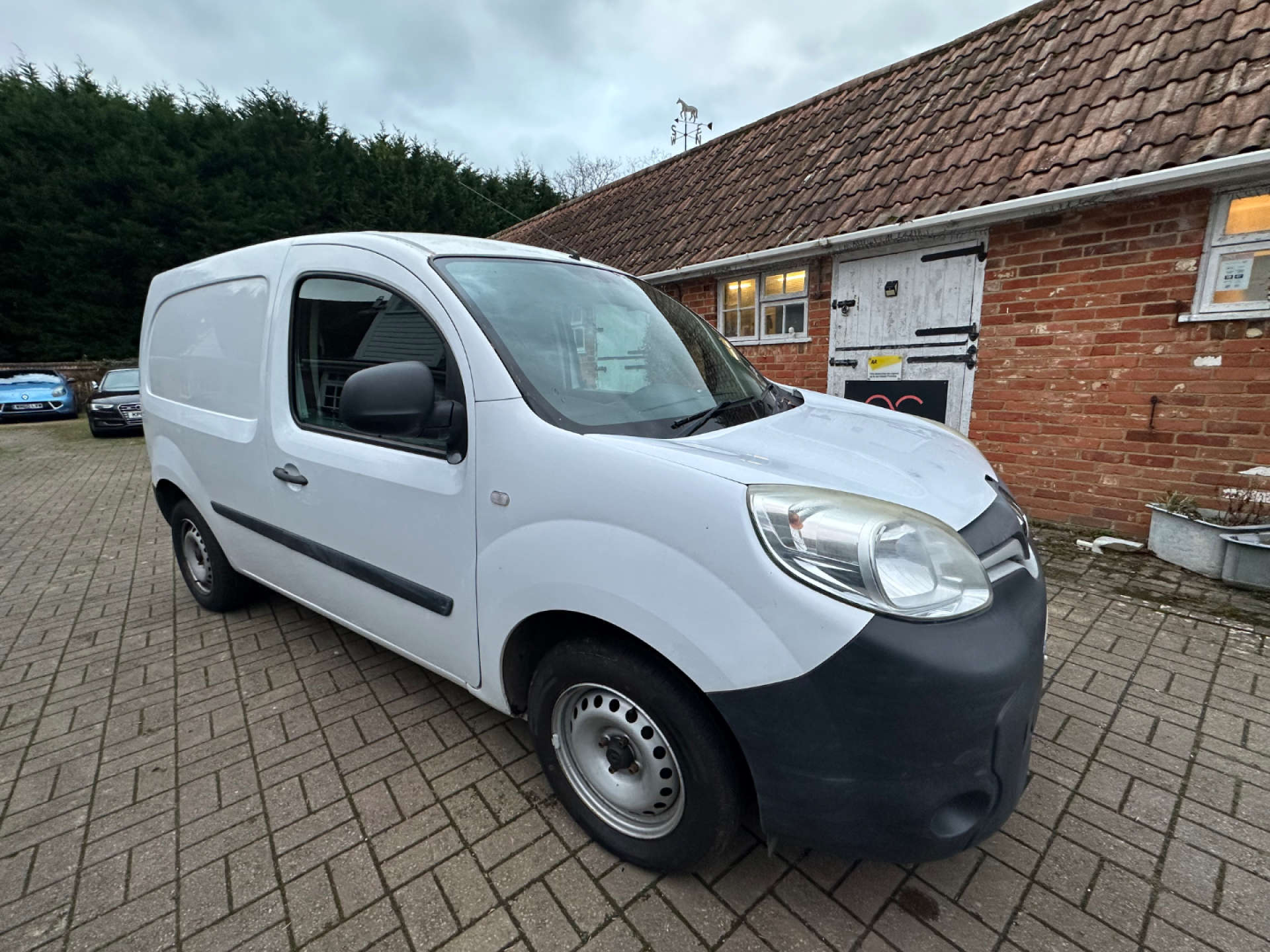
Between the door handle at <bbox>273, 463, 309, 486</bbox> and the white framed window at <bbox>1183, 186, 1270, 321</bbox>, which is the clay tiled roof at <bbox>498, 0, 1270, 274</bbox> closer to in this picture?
the white framed window at <bbox>1183, 186, 1270, 321</bbox>

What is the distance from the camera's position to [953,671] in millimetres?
1210

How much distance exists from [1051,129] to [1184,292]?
166cm

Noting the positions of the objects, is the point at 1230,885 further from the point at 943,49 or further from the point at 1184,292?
the point at 943,49

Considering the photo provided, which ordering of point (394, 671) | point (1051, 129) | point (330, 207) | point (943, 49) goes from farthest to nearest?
point (330, 207) → point (943, 49) → point (1051, 129) → point (394, 671)

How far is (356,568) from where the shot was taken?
86.4 inches

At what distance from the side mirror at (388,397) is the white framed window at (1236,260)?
510 centimetres

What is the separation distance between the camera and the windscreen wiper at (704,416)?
1.75 meters

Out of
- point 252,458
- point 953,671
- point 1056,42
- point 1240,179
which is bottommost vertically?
point 953,671

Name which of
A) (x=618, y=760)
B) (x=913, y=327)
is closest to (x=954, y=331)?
(x=913, y=327)

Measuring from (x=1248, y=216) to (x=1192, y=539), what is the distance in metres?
2.14

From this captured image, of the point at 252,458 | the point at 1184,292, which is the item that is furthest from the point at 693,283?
the point at 252,458

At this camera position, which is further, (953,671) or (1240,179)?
(1240,179)

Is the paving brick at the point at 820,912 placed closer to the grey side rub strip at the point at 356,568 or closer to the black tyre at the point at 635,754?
the black tyre at the point at 635,754

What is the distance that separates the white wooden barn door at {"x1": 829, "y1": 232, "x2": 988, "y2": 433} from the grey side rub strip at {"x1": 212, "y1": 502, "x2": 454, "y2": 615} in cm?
484
